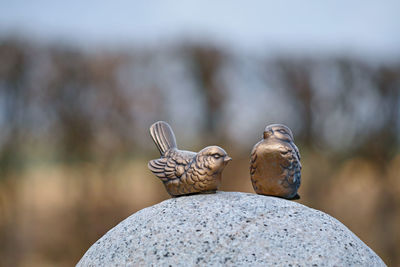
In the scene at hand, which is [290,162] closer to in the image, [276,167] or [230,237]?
[276,167]

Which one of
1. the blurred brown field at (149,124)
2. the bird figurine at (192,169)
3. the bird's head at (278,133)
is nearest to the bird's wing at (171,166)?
the bird figurine at (192,169)

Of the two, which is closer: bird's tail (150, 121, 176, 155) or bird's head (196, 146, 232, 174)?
bird's head (196, 146, 232, 174)

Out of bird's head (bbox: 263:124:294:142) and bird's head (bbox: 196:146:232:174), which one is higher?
bird's head (bbox: 263:124:294:142)

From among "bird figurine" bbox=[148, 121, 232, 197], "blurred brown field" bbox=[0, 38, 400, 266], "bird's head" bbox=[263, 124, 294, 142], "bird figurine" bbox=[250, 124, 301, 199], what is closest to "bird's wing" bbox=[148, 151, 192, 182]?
"bird figurine" bbox=[148, 121, 232, 197]

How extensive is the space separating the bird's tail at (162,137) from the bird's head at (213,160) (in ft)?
1.20

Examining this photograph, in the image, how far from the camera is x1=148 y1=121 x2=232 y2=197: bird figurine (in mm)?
3207

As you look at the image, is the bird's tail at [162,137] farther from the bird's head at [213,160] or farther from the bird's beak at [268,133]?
the bird's beak at [268,133]

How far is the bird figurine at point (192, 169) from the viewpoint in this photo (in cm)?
321

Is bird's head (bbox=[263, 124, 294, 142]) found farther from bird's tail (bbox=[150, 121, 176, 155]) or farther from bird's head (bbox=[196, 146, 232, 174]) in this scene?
bird's tail (bbox=[150, 121, 176, 155])

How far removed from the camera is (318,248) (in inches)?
108

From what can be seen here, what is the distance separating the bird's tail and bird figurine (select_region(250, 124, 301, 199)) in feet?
2.11

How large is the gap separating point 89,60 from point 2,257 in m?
3.19

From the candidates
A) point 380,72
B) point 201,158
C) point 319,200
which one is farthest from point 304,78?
point 201,158

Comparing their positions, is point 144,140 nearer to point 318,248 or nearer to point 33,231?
point 33,231
